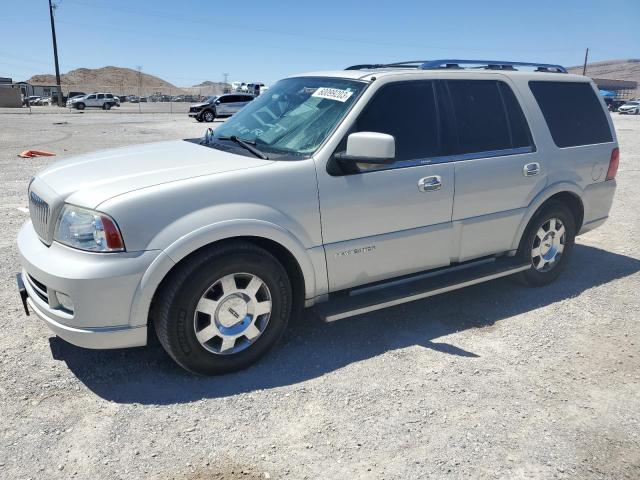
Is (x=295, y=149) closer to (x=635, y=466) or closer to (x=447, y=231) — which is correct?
(x=447, y=231)

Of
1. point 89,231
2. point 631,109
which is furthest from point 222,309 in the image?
point 631,109

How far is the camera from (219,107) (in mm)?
31047

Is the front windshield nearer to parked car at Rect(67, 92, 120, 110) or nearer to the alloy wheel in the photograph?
the alloy wheel

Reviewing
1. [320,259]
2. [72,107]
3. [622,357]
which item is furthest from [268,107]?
[72,107]

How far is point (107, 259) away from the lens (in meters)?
2.81

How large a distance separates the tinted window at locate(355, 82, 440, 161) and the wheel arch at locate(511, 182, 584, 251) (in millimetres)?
1191

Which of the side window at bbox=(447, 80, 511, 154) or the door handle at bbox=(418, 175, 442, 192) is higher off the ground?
the side window at bbox=(447, 80, 511, 154)

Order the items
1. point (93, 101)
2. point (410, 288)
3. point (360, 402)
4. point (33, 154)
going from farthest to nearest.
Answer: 1. point (93, 101)
2. point (33, 154)
3. point (410, 288)
4. point (360, 402)

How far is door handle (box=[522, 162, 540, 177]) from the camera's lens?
4.34 m

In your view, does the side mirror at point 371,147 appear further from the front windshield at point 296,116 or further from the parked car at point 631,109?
the parked car at point 631,109

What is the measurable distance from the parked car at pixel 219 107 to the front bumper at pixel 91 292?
1119 inches

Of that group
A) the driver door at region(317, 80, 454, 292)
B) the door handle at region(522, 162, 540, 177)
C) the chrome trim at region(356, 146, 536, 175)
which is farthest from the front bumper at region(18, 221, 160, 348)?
the door handle at region(522, 162, 540, 177)

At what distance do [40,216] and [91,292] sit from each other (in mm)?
808

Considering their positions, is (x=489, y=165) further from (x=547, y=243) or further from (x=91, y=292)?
(x=91, y=292)
